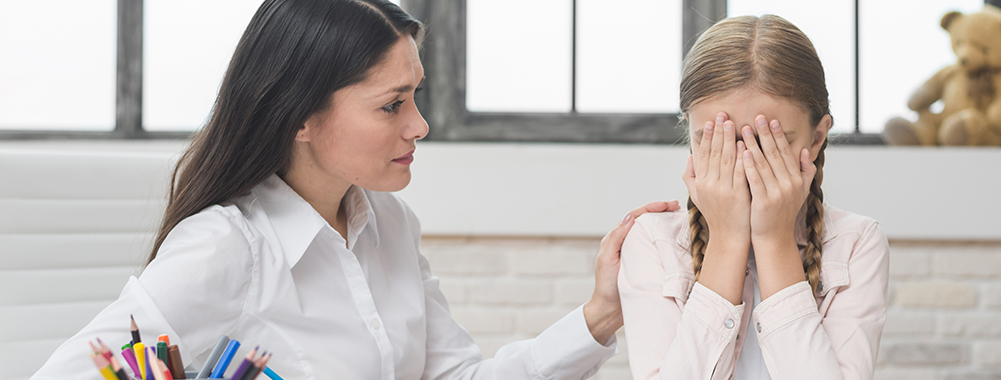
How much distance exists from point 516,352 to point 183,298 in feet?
1.59

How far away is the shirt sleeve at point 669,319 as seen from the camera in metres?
0.75

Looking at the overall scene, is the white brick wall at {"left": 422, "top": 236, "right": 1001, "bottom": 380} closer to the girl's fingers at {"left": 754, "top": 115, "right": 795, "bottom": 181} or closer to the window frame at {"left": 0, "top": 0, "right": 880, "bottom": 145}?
the window frame at {"left": 0, "top": 0, "right": 880, "bottom": 145}

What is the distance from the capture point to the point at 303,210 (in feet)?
2.83

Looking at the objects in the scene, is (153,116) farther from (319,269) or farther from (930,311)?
(930,311)

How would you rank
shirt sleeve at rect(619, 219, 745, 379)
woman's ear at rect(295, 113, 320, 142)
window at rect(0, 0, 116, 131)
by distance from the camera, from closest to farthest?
1. shirt sleeve at rect(619, 219, 745, 379)
2. woman's ear at rect(295, 113, 320, 142)
3. window at rect(0, 0, 116, 131)

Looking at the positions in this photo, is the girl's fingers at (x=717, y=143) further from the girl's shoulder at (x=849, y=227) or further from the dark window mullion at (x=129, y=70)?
the dark window mullion at (x=129, y=70)

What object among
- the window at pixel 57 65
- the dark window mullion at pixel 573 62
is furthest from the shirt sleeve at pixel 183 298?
the window at pixel 57 65

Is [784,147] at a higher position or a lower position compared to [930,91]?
lower

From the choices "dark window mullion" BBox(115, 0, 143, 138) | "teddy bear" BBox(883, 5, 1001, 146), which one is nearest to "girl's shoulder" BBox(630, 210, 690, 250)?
"teddy bear" BBox(883, 5, 1001, 146)

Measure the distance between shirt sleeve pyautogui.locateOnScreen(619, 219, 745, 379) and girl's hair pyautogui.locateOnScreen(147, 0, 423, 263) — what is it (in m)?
0.44

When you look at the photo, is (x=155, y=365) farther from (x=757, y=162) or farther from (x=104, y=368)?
(x=757, y=162)

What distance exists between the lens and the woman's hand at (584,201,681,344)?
92cm

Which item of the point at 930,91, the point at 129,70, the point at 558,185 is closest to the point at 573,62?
the point at 558,185

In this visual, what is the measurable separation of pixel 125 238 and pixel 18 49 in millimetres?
1104
